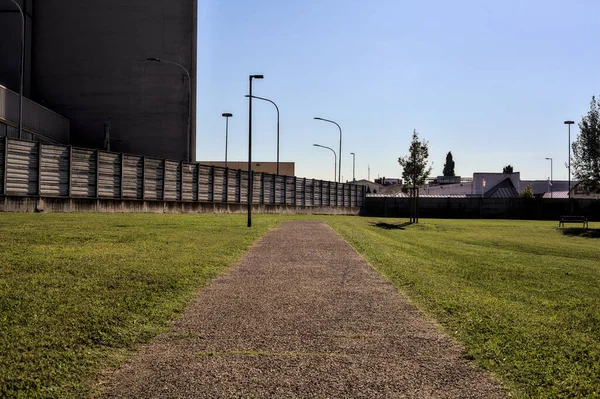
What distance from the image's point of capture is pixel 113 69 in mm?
53562

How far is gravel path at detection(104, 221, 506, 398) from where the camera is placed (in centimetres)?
499

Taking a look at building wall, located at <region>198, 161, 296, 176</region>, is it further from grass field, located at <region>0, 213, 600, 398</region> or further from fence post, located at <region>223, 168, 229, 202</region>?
grass field, located at <region>0, 213, 600, 398</region>

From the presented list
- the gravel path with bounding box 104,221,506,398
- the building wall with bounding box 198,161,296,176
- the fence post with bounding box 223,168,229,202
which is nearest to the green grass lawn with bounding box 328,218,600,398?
the gravel path with bounding box 104,221,506,398

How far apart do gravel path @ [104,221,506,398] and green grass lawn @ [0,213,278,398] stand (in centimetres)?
43

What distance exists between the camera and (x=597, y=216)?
6056 centimetres

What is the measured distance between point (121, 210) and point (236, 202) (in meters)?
14.1

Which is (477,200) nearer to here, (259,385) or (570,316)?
(570,316)

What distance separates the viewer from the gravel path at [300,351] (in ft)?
16.4

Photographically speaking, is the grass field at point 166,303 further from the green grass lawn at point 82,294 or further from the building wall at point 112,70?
the building wall at point 112,70

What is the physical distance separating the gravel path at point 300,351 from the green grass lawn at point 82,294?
0.43 meters

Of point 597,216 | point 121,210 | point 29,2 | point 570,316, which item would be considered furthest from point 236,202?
point 597,216

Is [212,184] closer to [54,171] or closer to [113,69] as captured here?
[54,171]

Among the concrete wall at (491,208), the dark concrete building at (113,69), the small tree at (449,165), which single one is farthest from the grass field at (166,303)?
the small tree at (449,165)

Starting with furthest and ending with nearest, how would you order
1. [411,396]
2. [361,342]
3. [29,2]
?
[29,2] → [361,342] → [411,396]
